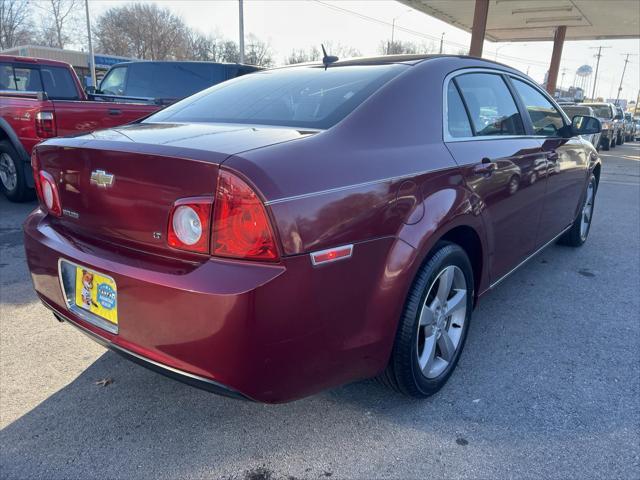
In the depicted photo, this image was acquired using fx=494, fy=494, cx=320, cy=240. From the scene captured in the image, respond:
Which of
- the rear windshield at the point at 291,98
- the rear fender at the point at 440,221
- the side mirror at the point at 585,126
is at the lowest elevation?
the rear fender at the point at 440,221

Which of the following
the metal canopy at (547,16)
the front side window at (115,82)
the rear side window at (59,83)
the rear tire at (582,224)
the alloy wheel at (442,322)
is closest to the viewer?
the alloy wheel at (442,322)

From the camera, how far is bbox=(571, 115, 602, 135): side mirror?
411 cm

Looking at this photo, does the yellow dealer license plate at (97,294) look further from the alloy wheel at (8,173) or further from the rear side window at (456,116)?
the alloy wheel at (8,173)

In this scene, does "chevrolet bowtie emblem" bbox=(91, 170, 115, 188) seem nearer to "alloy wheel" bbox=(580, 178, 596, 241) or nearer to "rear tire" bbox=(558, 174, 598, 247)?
"rear tire" bbox=(558, 174, 598, 247)

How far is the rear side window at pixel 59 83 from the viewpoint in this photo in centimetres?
796

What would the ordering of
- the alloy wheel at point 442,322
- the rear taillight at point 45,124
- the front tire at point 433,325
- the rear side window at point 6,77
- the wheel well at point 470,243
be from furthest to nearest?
the rear side window at point 6,77
the rear taillight at point 45,124
the wheel well at point 470,243
the alloy wheel at point 442,322
the front tire at point 433,325

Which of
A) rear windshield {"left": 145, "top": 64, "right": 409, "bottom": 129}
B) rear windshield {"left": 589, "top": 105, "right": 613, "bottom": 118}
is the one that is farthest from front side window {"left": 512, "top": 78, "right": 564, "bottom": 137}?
rear windshield {"left": 589, "top": 105, "right": 613, "bottom": 118}

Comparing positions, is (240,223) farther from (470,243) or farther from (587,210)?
(587,210)

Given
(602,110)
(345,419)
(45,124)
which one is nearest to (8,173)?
(45,124)

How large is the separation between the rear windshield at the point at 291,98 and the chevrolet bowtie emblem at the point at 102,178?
26.4 inches

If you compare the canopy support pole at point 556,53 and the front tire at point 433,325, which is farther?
the canopy support pole at point 556,53

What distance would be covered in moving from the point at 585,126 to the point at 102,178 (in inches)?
152

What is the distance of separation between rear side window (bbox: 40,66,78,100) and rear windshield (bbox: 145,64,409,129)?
20.5ft

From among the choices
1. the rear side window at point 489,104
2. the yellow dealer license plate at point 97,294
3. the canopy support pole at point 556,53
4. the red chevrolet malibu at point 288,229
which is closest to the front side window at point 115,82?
the red chevrolet malibu at point 288,229
